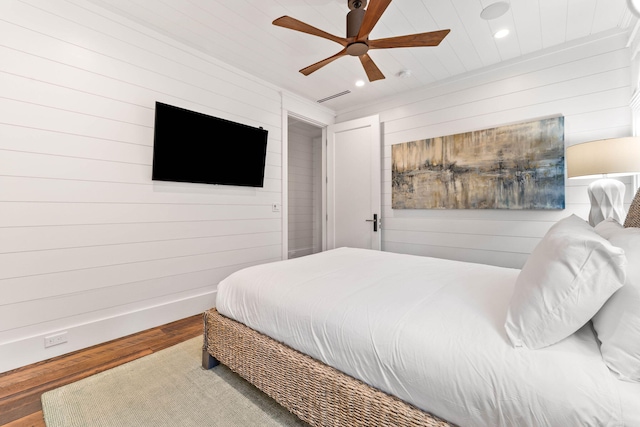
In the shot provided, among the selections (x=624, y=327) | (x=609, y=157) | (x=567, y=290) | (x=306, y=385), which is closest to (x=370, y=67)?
(x=609, y=157)

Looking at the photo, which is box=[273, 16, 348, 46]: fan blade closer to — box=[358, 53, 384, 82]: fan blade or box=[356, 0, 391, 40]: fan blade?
box=[356, 0, 391, 40]: fan blade

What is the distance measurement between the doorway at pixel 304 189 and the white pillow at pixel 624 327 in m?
4.58

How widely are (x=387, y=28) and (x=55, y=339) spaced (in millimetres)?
3723

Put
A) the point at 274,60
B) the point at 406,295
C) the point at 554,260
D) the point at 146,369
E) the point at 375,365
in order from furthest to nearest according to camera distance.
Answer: the point at 274,60
the point at 146,369
the point at 406,295
the point at 375,365
the point at 554,260

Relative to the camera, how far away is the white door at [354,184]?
3.93 m

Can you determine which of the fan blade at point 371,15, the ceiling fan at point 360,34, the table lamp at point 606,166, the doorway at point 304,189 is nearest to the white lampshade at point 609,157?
the table lamp at point 606,166

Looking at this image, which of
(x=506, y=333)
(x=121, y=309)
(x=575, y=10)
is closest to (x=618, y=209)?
(x=575, y=10)

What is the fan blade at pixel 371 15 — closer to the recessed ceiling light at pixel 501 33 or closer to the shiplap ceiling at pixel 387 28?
the shiplap ceiling at pixel 387 28

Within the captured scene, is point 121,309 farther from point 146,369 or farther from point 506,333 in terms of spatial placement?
point 506,333

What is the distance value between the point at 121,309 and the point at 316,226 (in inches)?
154

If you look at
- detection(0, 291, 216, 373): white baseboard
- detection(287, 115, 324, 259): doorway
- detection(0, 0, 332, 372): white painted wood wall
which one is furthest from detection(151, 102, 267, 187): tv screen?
detection(287, 115, 324, 259): doorway

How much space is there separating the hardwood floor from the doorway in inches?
117

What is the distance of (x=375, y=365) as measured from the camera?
1098mm

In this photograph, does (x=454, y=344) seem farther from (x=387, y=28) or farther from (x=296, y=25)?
(x=387, y=28)
